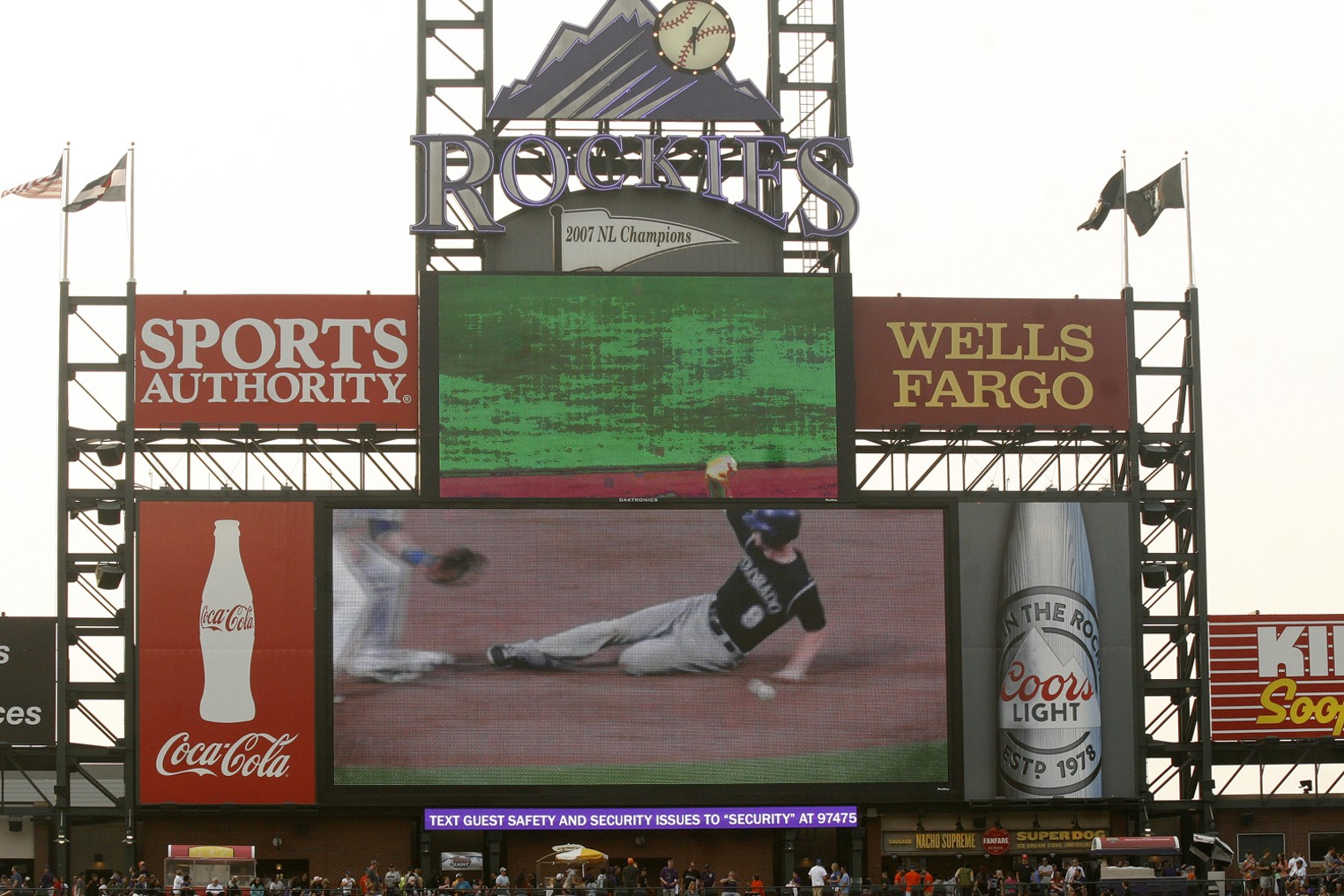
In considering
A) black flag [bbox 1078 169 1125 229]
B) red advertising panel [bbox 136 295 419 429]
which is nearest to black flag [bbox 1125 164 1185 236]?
black flag [bbox 1078 169 1125 229]

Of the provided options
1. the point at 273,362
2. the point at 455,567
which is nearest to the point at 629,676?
the point at 455,567

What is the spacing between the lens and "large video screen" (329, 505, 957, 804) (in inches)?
2195

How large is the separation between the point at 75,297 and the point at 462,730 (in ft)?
46.8

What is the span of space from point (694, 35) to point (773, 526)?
1340cm

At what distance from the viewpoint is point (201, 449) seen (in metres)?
58.5

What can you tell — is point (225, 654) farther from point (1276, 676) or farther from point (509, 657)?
point (1276, 676)

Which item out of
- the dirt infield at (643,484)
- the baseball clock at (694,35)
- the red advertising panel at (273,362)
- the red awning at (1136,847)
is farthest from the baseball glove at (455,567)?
the red awning at (1136,847)

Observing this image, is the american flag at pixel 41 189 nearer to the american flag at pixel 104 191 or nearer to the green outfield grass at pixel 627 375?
the american flag at pixel 104 191

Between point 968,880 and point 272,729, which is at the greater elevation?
point 272,729

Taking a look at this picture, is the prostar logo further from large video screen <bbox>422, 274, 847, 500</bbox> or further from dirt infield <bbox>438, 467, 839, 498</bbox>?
large video screen <bbox>422, 274, 847, 500</bbox>

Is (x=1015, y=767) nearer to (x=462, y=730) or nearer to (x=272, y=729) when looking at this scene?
(x=462, y=730)

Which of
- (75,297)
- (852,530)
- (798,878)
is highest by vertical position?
(75,297)

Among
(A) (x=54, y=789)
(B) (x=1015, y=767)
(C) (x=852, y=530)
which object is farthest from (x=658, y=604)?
(A) (x=54, y=789)

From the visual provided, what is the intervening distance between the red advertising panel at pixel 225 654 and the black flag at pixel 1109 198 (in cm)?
2167
